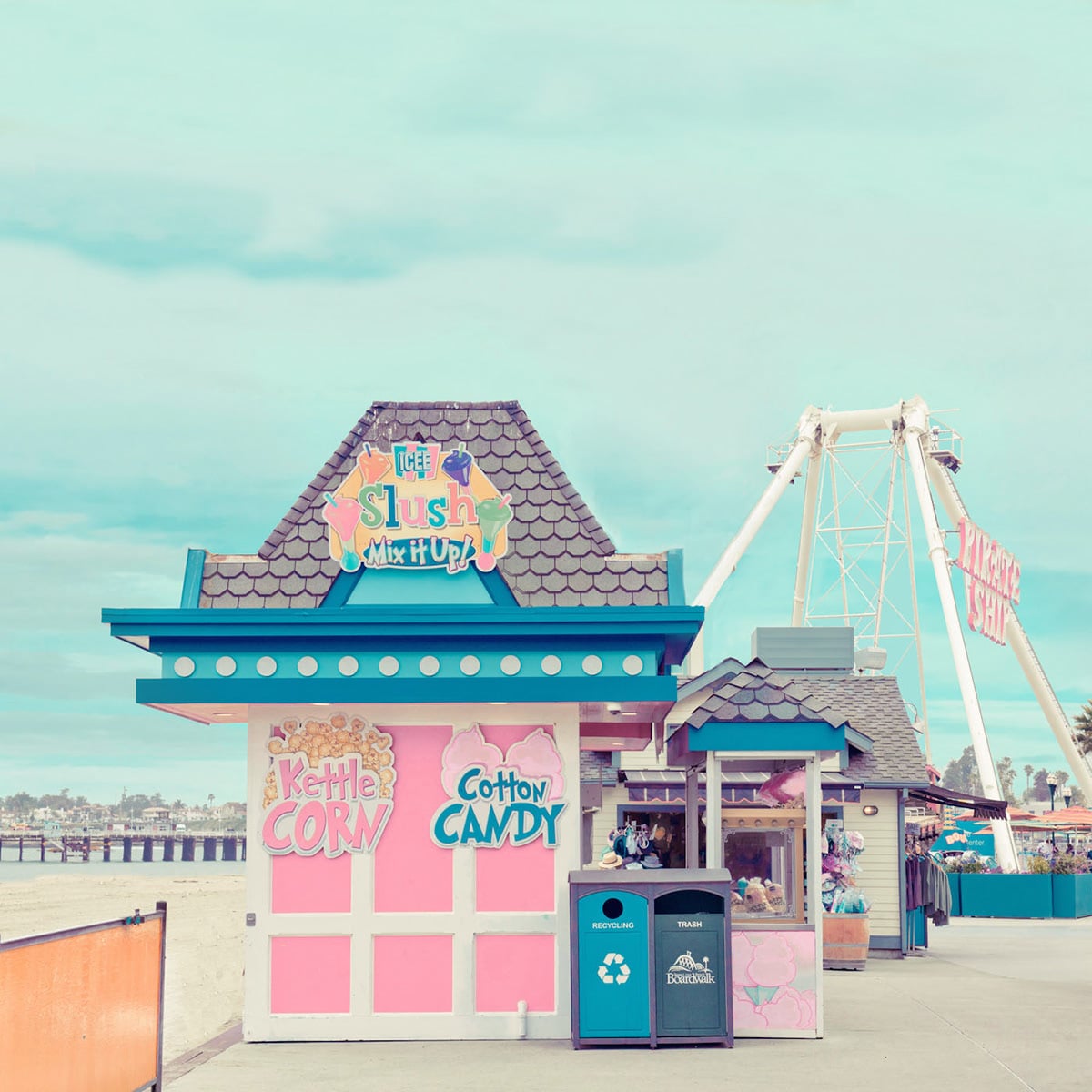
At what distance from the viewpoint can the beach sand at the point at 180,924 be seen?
712 inches

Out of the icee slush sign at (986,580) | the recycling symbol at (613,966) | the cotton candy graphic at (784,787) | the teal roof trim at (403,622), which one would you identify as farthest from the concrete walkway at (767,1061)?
the icee slush sign at (986,580)

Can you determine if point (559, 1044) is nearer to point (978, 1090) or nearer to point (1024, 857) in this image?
point (978, 1090)

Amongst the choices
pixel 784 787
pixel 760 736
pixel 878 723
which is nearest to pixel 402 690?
pixel 760 736

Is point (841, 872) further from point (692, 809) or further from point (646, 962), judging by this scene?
point (646, 962)

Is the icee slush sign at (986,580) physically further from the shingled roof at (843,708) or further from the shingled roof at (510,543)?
the shingled roof at (510,543)

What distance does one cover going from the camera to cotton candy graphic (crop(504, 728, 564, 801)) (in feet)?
41.8

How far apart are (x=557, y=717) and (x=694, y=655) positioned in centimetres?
1304

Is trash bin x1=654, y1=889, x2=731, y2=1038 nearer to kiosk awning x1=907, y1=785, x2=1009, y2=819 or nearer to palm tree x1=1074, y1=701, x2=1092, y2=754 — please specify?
kiosk awning x1=907, y1=785, x2=1009, y2=819

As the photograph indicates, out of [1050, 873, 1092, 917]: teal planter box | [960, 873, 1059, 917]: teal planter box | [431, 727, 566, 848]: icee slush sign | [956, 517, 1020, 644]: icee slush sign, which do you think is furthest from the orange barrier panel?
[956, 517, 1020, 644]: icee slush sign

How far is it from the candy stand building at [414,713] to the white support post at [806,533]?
41.8 meters

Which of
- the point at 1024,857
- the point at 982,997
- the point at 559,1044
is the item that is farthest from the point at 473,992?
the point at 1024,857

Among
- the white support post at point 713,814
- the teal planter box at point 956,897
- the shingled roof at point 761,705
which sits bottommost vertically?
the teal planter box at point 956,897

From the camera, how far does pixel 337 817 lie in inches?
497

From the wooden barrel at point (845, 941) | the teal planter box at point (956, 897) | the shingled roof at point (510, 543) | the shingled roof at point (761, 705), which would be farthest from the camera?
the teal planter box at point (956, 897)
